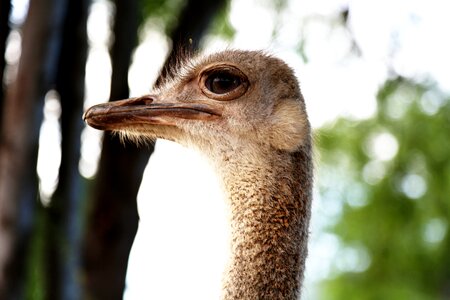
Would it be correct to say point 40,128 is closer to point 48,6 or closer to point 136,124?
point 48,6

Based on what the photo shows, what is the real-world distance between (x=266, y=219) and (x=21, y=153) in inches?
127

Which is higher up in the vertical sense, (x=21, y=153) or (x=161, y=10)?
(x=161, y=10)

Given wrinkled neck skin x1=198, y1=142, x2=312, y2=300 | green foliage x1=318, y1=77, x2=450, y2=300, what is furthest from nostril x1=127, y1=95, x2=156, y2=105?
green foliage x1=318, y1=77, x2=450, y2=300

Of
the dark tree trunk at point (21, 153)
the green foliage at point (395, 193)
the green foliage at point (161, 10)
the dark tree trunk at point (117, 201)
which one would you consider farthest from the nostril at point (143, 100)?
the green foliage at point (395, 193)

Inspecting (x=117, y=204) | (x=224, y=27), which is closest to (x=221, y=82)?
(x=117, y=204)

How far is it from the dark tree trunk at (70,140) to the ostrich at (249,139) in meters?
2.98

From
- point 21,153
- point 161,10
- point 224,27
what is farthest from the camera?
point 224,27

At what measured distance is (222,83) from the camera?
14.0 ft

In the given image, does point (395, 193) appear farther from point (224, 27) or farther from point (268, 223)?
point (268, 223)

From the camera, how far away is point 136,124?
4148 millimetres

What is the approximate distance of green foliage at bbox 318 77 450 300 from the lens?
13.1 metres

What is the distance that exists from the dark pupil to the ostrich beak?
0.11 metres

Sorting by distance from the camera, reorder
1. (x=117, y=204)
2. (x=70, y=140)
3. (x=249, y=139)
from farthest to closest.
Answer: (x=117, y=204), (x=70, y=140), (x=249, y=139)

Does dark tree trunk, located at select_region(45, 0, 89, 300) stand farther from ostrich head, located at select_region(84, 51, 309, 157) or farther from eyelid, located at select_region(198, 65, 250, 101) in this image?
eyelid, located at select_region(198, 65, 250, 101)
